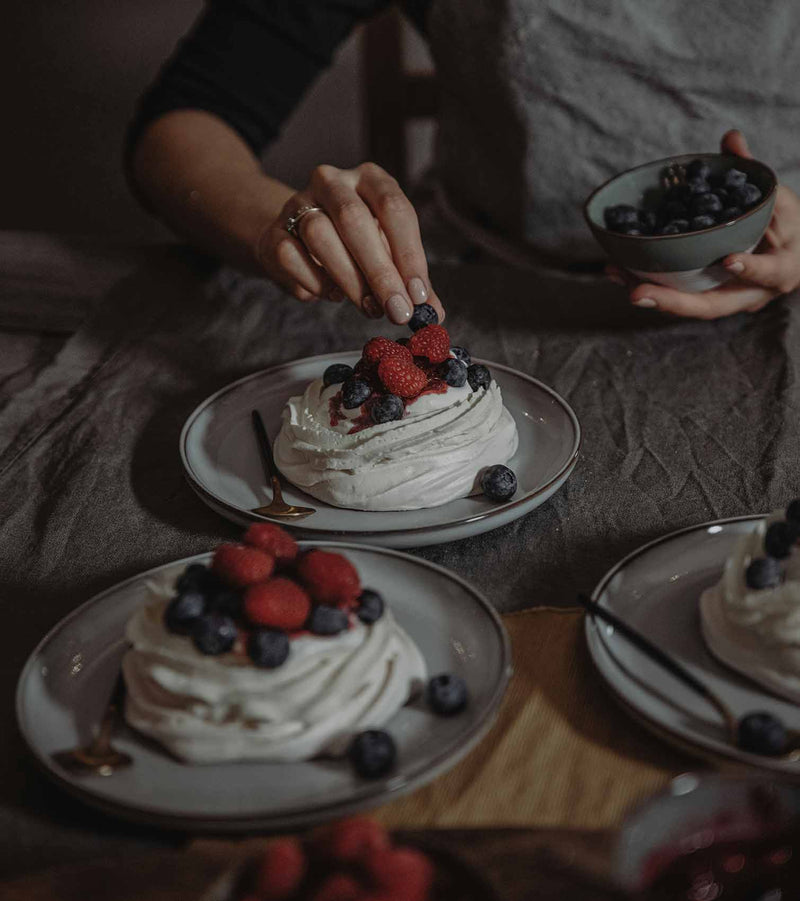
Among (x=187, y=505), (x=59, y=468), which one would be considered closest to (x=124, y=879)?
(x=187, y=505)

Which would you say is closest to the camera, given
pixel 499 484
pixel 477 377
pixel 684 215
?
pixel 499 484

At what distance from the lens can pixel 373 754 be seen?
30.7 inches

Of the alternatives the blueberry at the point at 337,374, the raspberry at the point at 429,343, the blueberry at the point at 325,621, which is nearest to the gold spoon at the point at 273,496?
the blueberry at the point at 337,374

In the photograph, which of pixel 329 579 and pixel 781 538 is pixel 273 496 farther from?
pixel 781 538

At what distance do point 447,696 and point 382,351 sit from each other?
1.67ft

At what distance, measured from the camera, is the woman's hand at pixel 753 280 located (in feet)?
4.83

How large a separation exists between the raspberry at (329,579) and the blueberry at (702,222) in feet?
2.66

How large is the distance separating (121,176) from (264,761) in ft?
11.1

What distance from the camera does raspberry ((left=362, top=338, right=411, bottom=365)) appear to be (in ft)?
4.01

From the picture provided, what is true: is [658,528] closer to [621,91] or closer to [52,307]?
[621,91]

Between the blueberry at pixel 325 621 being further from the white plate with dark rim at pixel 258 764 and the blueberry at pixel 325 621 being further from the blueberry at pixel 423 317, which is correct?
the blueberry at pixel 423 317

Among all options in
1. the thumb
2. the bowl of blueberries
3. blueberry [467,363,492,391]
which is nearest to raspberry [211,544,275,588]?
blueberry [467,363,492,391]

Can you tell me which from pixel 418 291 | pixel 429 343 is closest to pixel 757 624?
pixel 429 343

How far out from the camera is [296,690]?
2.67 ft
